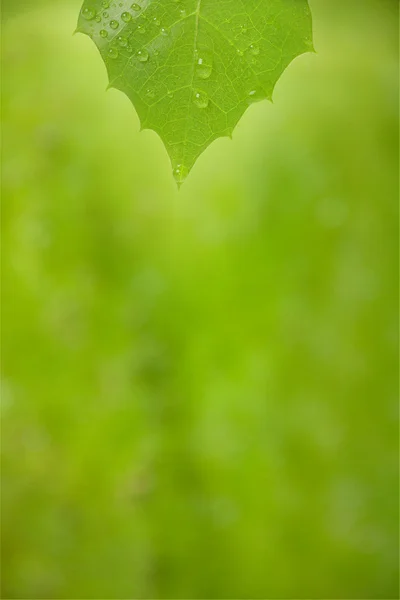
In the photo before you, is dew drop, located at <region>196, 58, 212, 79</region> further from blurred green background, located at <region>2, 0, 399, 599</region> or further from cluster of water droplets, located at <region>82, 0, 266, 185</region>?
blurred green background, located at <region>2, 0, 399, 599</region>

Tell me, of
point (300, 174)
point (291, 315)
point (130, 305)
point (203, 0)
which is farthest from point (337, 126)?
point (203, 0)

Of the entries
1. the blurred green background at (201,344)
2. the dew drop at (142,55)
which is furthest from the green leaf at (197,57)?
the blurred green background at (201,344)

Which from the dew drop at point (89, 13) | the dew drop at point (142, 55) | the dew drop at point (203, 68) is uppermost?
the dew drop at point (89, 13)

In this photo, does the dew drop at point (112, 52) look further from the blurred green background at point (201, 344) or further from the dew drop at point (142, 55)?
the blurred green background at point (201, 344)

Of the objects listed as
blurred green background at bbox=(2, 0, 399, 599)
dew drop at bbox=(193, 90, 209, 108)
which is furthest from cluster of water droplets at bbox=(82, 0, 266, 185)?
blurred green background at bbox=(2, 0, 399, 599)

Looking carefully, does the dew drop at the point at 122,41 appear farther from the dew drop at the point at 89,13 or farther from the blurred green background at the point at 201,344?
the blurred green background at the point at 201,344

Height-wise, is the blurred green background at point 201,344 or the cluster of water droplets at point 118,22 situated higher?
the blurred green background at point 201,344

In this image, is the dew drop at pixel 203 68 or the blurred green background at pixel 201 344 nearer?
the dew drop at pixel 203 68
